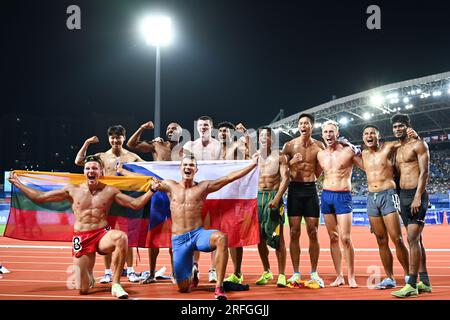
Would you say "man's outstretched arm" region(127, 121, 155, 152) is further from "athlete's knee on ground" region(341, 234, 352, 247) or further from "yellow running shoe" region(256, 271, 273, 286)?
"athlete's knee on ground" region(341, 234, 352, 247)

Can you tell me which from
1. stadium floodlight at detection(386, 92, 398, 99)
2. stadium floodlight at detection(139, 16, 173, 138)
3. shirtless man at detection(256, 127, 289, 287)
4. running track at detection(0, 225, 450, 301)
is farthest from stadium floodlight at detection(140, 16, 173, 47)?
stadium floodlight at detection(386, 92, 398, 99)

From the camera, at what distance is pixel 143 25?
1755 centimetres

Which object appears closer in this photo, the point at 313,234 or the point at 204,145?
the point at 313,234

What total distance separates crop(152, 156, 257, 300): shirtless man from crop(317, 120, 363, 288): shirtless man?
120 centimetres

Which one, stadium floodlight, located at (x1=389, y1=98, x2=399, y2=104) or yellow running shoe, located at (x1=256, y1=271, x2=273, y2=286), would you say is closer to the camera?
yellow running shoe, located at (x1=256, y1=271, x2=273, y2=286)

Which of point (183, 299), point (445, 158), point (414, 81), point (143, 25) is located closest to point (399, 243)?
point (183, 299)

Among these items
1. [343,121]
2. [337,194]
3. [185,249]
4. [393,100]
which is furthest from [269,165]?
[343,121]

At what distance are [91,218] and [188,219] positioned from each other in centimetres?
123

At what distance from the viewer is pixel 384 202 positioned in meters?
5.96

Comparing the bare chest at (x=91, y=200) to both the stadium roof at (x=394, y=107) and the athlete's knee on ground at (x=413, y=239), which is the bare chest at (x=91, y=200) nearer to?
the athlete's knee on ground at (x=413, y=239)

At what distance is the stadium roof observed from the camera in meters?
27.2

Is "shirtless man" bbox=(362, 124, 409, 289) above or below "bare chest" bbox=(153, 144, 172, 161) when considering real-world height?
below

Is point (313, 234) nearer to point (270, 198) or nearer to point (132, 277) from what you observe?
point (270, 198)
